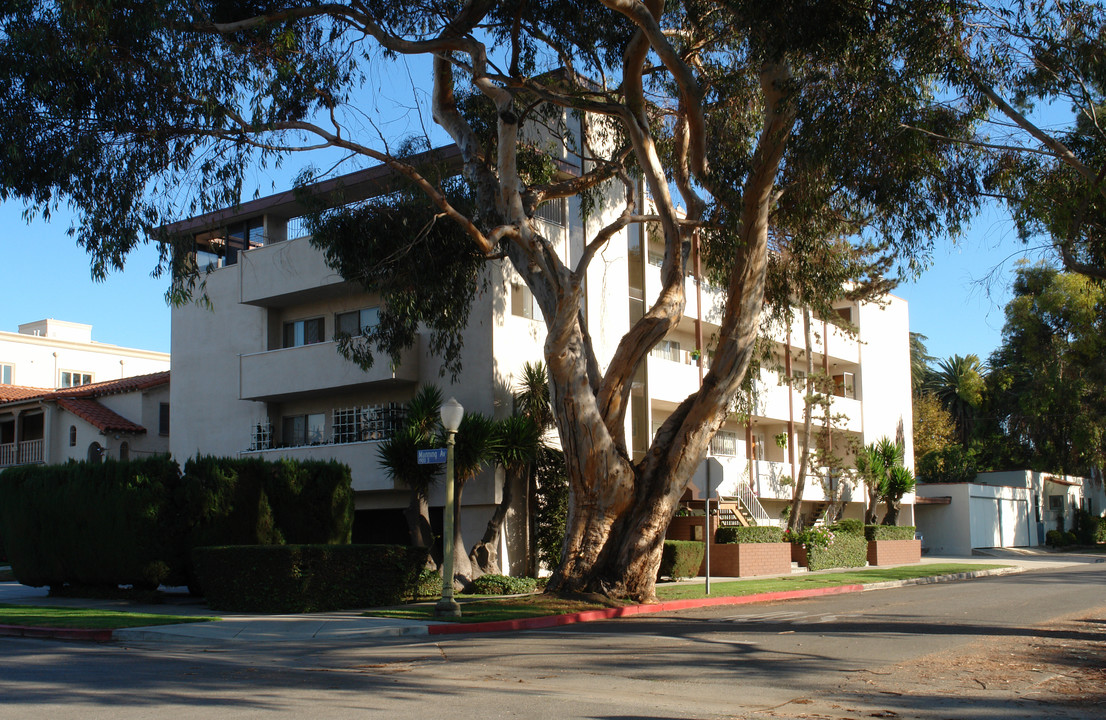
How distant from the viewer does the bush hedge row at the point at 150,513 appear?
20312 mm

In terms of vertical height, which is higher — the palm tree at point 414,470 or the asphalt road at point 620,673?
the palm tree at point 414,470

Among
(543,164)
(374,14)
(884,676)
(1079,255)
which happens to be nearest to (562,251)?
(543,164)

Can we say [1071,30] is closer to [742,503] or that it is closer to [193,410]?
[742,503]

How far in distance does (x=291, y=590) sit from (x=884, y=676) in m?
11.0

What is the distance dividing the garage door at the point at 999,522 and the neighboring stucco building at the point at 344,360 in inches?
696

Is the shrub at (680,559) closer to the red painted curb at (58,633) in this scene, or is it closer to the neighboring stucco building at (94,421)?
the red painted curb at (58,633)

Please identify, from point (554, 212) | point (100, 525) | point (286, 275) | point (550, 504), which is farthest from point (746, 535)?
point (100, 525)

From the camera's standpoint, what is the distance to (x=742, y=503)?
107 feet

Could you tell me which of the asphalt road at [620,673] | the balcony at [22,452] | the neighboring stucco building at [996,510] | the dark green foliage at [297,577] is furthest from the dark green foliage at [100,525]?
the neighboring stucco building at [996,510]

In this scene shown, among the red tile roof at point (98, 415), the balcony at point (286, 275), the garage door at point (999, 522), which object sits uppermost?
the balcony at point (286, 275)

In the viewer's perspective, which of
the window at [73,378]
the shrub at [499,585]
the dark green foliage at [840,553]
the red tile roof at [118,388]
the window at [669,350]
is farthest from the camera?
the window at [73,378]

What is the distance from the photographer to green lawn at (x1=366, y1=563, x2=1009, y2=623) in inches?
648

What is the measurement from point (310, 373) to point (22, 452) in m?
16.3

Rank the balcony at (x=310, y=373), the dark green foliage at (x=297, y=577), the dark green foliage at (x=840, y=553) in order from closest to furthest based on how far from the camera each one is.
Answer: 1. the dark green foliage at (x=297, y=577)
2. the balcony at (x=310, y=373)
3. the dark green foliage at (x=840, y=553)
